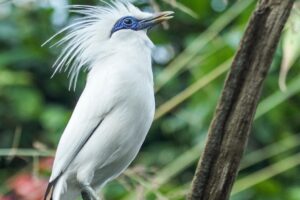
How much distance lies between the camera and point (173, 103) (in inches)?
156

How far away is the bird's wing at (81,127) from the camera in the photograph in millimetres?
2943

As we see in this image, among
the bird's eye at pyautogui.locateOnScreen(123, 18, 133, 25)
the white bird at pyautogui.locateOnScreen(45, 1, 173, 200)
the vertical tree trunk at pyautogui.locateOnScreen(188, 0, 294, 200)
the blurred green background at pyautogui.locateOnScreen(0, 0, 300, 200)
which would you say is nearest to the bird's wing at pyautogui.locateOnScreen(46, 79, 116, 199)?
the white bird at pyautogui.locateOnScreen(45, 1, 173, 200)

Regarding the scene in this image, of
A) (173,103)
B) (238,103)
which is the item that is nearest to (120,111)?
(238,103)

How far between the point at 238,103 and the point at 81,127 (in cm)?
52

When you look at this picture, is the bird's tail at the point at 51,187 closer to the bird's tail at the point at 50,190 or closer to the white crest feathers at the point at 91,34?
the bird's tail at the point at 50,190

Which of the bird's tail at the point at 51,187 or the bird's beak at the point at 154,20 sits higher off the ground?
the bird's beak at the point at 154,20

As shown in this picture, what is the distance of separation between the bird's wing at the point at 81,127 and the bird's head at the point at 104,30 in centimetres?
10

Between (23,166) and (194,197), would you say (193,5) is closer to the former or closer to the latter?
(23,166)

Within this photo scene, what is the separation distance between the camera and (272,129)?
4.79 metres

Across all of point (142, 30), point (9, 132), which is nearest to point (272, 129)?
point (9, 132)

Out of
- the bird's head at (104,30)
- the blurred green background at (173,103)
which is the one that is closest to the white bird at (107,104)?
the bird's head at (104,30)

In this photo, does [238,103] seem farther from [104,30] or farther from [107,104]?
[104,30]

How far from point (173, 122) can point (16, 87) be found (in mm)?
805

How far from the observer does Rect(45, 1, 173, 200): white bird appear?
114 inches
